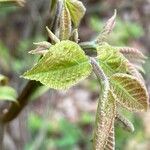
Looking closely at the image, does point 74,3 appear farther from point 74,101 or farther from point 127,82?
point 74,101

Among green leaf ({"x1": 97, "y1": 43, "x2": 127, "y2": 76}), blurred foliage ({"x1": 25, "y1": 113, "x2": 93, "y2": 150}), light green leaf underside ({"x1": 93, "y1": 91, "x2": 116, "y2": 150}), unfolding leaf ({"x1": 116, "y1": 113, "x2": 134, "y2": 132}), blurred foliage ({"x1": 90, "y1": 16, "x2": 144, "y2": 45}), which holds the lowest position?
blurred foliage ({"x1": 25, "y1": 113, "x2": 93, "y2": 150})

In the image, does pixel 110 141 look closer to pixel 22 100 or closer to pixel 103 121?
pixel 103 121

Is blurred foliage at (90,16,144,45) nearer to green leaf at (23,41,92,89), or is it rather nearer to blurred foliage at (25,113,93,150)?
blurred foliage at (25,113,93,150)

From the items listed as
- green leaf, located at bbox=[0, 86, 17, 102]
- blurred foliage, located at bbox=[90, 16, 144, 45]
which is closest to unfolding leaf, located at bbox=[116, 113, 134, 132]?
green leaf, located at bbox=[0, 86, 17, 102]

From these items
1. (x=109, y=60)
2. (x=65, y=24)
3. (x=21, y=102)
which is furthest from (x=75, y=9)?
(x=21, y=102)

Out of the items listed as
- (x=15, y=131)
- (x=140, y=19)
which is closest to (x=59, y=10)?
(x=15, y=131)

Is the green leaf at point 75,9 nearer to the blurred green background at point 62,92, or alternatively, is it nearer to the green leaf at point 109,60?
the green leaf at point 109,60

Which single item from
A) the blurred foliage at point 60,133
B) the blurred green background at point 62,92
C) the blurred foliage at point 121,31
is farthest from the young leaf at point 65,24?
the blurred foliage at point 121,31
